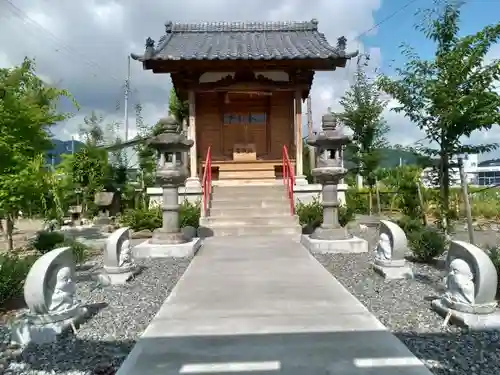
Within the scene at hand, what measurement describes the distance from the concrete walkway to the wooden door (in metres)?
9.38

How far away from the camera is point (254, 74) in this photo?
537 inches

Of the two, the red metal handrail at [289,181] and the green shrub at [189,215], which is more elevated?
the red metal handrail at [289,181]

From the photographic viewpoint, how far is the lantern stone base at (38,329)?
12.6 feet

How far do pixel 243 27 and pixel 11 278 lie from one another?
14082mm

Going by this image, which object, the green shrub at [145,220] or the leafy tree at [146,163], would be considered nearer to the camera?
the green shrub at [145,220]

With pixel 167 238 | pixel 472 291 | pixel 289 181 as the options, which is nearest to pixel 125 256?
pixel 167 238

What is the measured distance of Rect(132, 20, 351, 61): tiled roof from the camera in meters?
12.4

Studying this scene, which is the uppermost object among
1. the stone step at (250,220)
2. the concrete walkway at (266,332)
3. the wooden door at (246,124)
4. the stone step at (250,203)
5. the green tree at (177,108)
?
the green tree at (177,108)

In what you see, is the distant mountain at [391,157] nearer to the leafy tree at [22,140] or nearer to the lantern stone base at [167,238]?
the lantern stone base at [167,238]

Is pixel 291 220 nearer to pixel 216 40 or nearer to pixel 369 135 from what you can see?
pixel 369 135

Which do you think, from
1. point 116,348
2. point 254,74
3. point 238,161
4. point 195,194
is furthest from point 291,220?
point 116,348

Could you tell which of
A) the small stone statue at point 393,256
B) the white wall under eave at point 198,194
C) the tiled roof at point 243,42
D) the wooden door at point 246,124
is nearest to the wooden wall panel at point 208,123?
the wooden door at point 246,124

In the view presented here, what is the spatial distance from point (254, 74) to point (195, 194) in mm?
4461

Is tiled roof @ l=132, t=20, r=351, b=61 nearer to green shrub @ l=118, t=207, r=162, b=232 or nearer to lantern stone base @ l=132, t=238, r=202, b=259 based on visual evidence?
green shrub @ l=118, t=207, r=162, b=232
